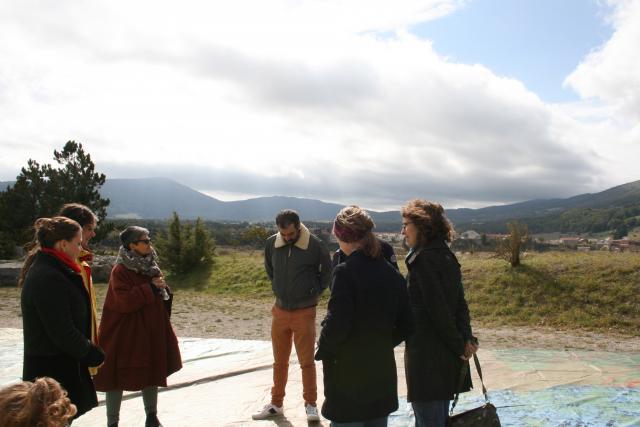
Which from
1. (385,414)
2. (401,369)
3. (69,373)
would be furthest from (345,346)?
(401,369)

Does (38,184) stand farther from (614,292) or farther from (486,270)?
(614,292)

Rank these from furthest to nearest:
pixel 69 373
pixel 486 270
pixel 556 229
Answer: pixel 556 229
pixel 486 270
pixel 69 373

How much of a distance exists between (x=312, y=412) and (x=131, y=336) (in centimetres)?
153

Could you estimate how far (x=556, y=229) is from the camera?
4099 inches

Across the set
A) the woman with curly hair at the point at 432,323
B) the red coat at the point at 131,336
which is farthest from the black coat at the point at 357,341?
the red coat at the point at 131,336

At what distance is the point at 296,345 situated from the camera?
3975 millimetres

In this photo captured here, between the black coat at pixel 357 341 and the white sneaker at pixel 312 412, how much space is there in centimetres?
145

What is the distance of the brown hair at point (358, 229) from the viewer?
2.52 m

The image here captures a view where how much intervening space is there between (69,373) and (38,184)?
23.1 meters

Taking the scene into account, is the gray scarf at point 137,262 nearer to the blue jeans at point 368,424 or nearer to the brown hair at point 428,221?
the blue jeans at point 368,424

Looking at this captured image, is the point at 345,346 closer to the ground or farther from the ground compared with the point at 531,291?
farther from the ground

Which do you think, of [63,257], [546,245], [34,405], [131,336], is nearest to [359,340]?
[34,405]

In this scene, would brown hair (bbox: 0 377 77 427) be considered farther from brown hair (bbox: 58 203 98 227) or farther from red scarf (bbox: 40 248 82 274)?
brown hair (bbox: 58 203 98 227)

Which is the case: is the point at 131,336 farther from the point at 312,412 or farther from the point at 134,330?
the point at 312,412
